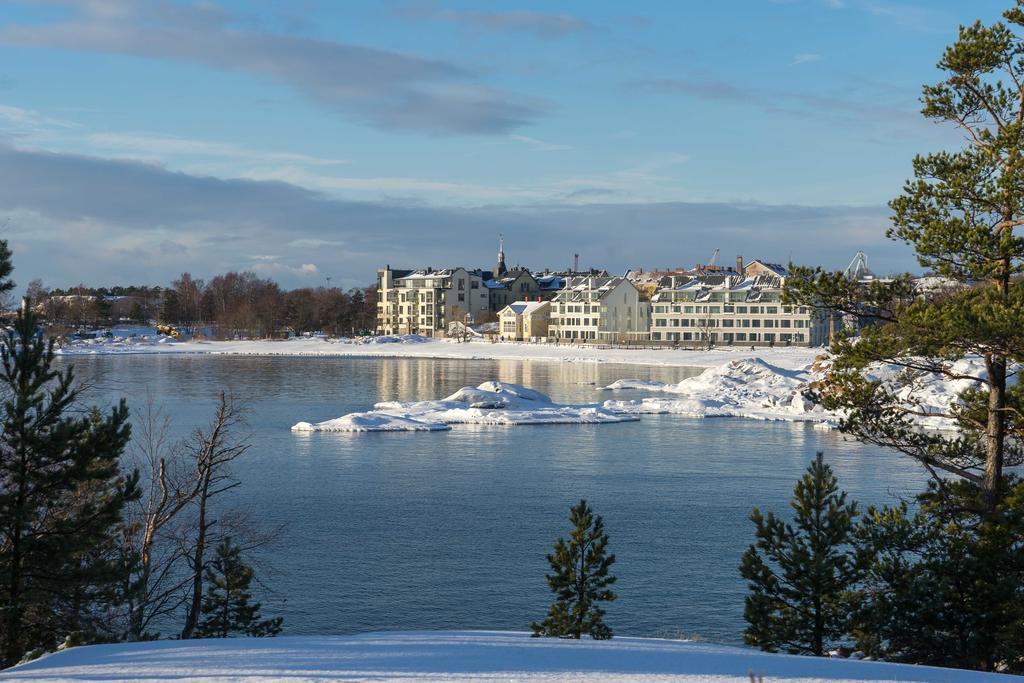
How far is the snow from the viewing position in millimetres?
47844

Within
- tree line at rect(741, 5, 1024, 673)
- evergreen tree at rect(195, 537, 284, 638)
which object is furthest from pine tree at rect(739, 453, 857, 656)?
evergreen tree at rect(195, 537, 284, 638)

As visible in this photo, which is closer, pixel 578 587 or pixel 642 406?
pixel 578 587

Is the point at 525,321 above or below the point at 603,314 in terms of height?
below

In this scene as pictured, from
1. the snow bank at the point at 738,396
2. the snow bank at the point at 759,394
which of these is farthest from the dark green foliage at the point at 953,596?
the snow bank at the point at 738,396

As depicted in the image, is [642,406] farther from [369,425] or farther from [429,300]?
[429,300]

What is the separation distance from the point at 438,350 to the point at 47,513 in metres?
99.5

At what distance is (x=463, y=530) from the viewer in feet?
87.2

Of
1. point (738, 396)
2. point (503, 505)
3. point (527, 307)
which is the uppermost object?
point (527, 307)

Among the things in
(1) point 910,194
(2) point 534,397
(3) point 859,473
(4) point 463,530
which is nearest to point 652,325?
(2) point 534,397

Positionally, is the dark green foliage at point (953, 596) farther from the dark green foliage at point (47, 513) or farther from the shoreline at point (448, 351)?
→ the shoreline at point (448, 351)

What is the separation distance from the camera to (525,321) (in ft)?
437

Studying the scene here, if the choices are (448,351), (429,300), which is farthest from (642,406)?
(429,300)

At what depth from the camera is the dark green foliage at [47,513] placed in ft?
48.7

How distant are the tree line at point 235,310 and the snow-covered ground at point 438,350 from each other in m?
14.0
